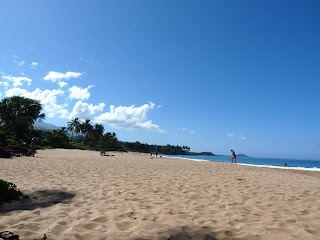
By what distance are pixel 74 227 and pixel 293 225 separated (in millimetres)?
3919

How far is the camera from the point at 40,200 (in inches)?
179

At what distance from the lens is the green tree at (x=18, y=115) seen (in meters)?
41.7

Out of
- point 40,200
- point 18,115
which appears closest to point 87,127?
point 18,115

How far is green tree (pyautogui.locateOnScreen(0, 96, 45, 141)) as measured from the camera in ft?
137

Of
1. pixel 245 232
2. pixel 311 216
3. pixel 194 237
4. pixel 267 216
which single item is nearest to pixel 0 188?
pixel 194 237

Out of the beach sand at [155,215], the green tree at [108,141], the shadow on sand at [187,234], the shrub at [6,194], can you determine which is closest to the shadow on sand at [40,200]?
the beach sand at [155,215]

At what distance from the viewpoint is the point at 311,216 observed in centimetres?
409

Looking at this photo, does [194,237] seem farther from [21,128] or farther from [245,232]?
[21,128]

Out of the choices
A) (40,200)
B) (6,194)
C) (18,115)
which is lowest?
(40,200)

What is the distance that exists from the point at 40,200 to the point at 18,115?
50.5m

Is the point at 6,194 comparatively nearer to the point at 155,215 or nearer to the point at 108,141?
the point at 155,215

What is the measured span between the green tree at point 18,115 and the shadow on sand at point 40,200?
4278 cm

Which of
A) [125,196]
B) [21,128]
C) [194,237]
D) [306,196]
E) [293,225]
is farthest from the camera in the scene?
[21,128]

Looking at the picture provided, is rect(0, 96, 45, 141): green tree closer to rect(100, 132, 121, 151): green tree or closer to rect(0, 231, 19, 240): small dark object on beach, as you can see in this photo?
rect(100, 132, 121, 151): green tree
